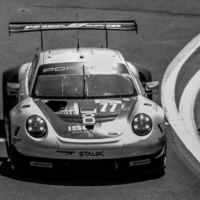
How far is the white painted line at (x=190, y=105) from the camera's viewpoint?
431 inches

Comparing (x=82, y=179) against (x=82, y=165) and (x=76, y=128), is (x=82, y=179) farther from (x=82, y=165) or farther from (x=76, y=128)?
(x=76, y=128)

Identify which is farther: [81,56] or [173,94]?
[173,94]

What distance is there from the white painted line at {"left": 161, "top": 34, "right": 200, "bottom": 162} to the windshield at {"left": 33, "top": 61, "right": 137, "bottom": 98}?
4.32 ft

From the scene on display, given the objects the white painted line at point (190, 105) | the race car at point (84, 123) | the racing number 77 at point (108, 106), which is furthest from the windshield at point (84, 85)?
the white painted line at point (190, 105)

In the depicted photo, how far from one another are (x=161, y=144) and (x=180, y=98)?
398cm

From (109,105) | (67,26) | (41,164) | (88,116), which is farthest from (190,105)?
(41,164)

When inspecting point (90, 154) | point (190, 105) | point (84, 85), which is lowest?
point (190, 105)

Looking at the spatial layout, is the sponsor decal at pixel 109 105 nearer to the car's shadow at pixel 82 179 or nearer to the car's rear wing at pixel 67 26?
the car's shadow at pixel 82 179

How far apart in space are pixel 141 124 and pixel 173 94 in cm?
415

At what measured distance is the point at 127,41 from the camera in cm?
1611

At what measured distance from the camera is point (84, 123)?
28.3 ft

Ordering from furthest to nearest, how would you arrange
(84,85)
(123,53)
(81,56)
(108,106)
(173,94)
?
(123,53)
(173,94)
(81,56)
(84,85)
(108,106)

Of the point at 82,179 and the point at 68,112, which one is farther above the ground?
the point at 68,112

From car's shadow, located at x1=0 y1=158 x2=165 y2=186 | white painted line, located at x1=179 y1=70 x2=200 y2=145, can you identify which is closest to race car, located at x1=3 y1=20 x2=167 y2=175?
car's shadow, located at x1=0 y1=158 x2=165 y2=186
